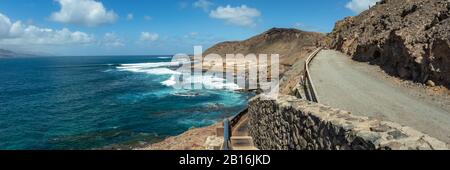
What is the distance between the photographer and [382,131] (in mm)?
4645

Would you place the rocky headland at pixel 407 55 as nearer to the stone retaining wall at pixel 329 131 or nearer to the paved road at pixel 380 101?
the stone retaining wall at pixel 329 131

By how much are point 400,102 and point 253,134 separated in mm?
5184

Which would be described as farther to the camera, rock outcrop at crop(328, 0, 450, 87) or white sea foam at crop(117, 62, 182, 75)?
white sea foam at crop(117, 62, 182, 75)

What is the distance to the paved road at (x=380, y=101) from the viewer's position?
998 cm

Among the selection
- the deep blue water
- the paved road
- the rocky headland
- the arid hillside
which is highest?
the arid hillside

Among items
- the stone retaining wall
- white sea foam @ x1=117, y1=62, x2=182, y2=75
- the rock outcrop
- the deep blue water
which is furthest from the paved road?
white sea foam @ x1=117, y1=62, x2=182, y2=75

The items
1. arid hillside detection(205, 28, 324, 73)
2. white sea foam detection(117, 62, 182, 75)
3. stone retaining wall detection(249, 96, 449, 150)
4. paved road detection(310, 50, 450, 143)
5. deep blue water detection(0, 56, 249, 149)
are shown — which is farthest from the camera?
arid hillside detection(205, 28, 324, 73)

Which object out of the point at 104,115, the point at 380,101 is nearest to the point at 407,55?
the point at 380,101

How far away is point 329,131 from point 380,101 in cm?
815

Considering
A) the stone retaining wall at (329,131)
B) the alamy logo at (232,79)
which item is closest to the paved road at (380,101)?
the stone retaining wall at (329,131)

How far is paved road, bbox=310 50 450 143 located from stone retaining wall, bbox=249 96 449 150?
3.47 meters

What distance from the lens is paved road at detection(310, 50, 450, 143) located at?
393 inches

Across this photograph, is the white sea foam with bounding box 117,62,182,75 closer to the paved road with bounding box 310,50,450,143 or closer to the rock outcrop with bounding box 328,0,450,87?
the rock outcrop with bounding box 328,0,450,87
